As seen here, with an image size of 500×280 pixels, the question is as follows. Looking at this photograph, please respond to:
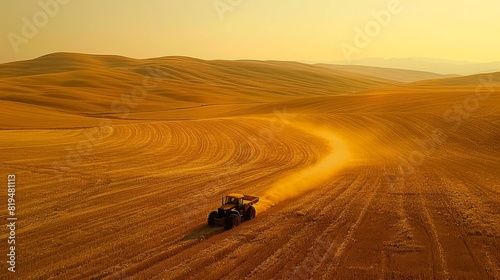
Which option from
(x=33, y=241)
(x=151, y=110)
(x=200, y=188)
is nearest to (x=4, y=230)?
(x=33, y=241)

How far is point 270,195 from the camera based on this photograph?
1636 centimetres

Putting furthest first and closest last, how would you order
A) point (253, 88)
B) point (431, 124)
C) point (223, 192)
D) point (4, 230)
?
point (253, 88) < point (431, 124) < point (223, 192) < point (4, 230)

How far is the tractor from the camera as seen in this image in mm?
12586

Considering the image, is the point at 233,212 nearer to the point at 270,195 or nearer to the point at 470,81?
the point at 270,195

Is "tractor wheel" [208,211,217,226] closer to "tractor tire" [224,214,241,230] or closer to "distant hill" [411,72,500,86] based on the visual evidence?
"tractor tire" [224,214,241,230]

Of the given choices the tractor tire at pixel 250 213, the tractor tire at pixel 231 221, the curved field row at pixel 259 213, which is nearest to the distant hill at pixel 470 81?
the curved field row at pixel 259 213

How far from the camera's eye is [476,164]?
2267 centimetres

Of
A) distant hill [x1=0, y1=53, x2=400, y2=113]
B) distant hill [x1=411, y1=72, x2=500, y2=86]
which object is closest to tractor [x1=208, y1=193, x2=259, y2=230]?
distant hill [x1=0, y1=53, x2=400, y2=113]

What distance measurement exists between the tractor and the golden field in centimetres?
32

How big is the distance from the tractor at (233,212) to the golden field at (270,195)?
32 cm

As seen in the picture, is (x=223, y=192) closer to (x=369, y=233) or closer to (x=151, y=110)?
(x=369, y=233)

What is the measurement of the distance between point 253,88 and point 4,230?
311 feet

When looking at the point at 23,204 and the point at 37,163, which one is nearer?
the point at 23,204

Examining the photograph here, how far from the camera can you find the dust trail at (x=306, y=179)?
16059mm
